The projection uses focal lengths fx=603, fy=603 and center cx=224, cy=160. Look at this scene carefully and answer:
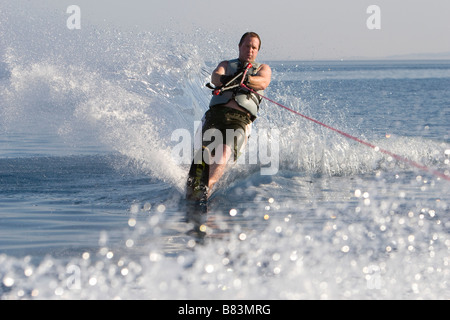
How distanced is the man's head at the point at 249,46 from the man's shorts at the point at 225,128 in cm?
56

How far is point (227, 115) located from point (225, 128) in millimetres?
158

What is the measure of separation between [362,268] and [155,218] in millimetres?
1974

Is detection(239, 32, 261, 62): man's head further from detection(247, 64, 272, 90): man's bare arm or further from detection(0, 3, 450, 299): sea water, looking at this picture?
detection(0, 3, 450, 299): sea water

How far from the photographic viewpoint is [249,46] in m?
5.95

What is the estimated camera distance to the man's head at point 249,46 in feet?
19.5

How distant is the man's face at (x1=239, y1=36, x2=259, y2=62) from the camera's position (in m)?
5.95

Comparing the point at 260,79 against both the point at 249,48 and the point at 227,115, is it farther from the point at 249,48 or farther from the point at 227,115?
the point at 227,115

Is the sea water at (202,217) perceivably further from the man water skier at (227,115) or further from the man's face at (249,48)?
the man's face at (249,48)

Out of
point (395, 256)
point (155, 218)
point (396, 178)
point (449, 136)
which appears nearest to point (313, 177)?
point (396, 178)

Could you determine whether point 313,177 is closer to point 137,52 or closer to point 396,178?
point 396,178

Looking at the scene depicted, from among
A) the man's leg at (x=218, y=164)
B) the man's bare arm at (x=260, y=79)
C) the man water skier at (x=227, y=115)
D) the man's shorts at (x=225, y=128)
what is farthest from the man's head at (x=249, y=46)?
the man's leg at (x=218, y=164)

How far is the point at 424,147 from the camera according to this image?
9.47 meters

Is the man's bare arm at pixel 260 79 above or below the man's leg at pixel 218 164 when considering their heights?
above

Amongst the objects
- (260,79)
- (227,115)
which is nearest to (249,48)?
(260,79)
